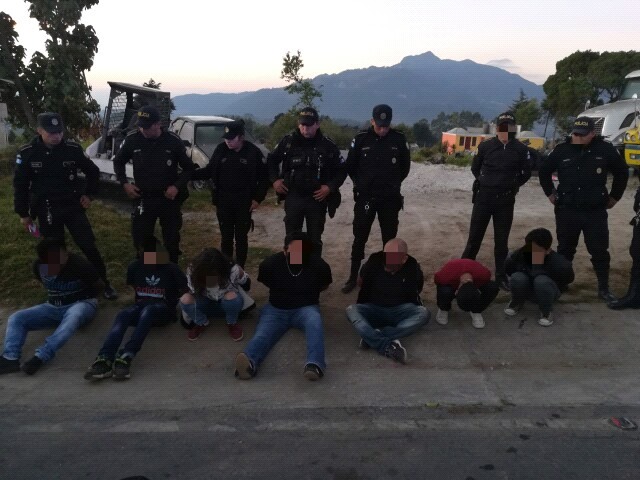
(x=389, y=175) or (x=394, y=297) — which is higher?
(x=389, y=175)

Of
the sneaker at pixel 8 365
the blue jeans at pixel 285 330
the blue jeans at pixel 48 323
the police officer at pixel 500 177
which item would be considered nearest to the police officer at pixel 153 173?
the blue jeans at pixel 48 323

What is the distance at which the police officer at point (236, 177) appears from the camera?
17.4 ft

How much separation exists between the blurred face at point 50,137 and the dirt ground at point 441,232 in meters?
3.13

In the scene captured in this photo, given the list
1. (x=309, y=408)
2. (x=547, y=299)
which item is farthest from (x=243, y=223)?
(x=547, y=299)

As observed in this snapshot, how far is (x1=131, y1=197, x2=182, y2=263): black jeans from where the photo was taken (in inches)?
206

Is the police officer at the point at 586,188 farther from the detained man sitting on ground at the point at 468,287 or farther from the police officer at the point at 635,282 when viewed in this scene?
the detained man sitting on ground at the point at 468,287

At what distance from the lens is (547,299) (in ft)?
15.4

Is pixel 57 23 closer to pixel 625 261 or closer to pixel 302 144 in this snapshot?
pixel 302 144

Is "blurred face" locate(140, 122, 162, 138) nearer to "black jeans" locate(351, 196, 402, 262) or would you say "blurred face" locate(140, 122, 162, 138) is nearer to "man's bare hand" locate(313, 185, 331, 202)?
"man's bare hand" locate(313, 185, 331, 202)

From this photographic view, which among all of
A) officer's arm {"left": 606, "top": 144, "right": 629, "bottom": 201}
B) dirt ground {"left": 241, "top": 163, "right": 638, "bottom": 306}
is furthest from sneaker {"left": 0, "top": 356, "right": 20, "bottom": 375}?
officer's arm {"left": 606, "top": 144, "right": 629, "bottom": 201}

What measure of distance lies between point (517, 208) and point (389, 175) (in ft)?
17.9

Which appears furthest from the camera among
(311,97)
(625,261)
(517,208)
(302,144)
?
(311,97)

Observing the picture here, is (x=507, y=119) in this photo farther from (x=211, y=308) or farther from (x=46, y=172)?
(x=46, y=172)

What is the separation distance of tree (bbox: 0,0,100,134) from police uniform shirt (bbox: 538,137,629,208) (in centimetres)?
1600
